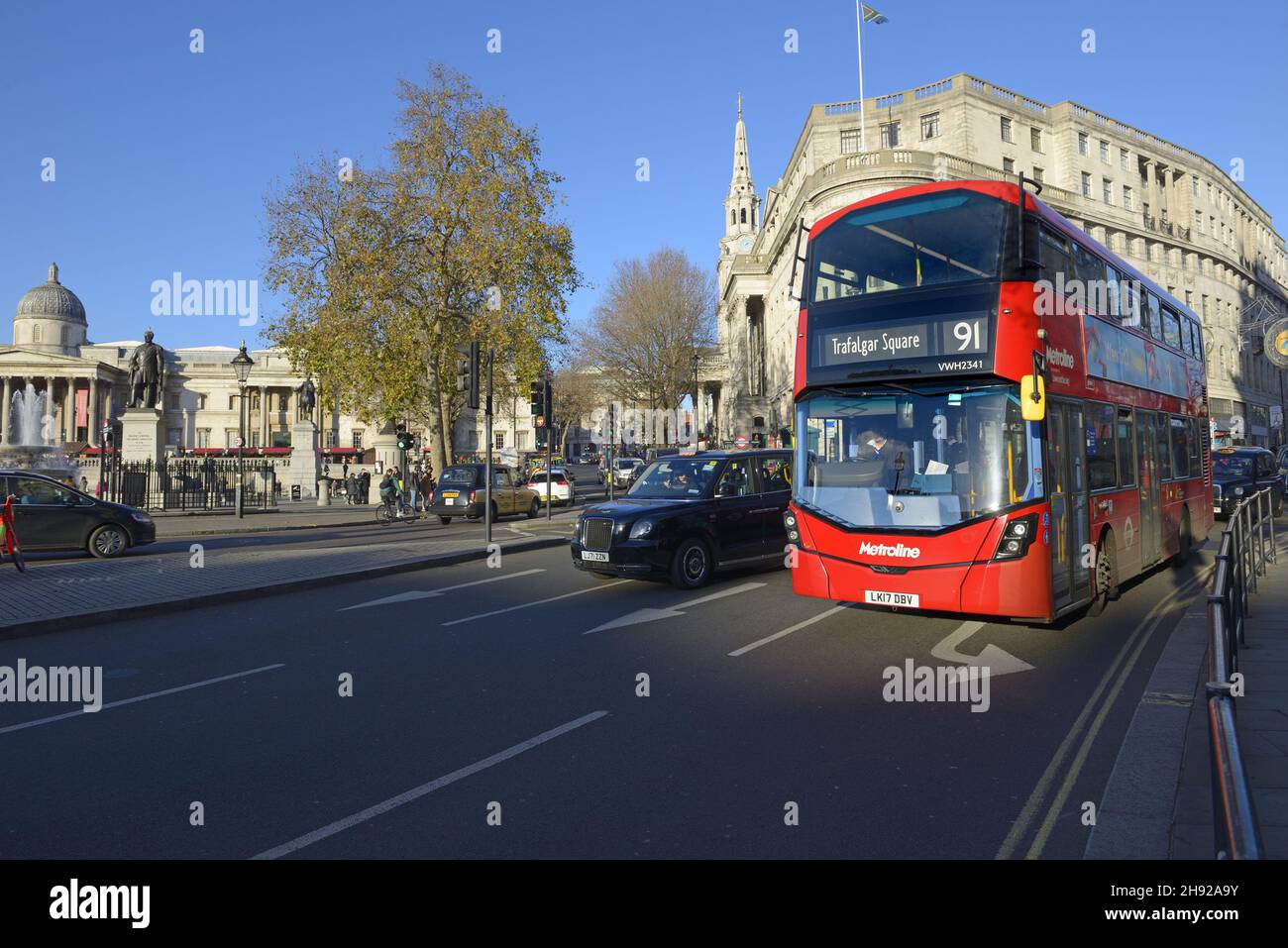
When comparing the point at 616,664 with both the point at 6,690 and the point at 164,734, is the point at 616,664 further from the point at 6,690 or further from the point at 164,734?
the point at 6,690

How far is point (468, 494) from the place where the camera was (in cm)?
2617

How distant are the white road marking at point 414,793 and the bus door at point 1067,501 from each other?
4.71 meters

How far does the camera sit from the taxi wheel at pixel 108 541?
50.5 feet

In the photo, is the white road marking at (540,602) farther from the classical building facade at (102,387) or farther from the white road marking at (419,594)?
the classical building facade at (102,387)

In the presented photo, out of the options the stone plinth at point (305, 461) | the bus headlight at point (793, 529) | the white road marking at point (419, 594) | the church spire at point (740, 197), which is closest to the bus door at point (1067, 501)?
the bus headlight at point (793, 529)

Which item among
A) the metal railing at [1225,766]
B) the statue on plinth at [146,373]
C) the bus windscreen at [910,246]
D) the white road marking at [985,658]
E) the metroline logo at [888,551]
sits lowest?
the white road marking at [985,658]

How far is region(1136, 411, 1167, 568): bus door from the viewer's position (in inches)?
426

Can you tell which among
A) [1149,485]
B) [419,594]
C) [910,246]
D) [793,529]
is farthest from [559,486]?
[910,246]

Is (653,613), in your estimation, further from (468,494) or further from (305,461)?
(305,461)

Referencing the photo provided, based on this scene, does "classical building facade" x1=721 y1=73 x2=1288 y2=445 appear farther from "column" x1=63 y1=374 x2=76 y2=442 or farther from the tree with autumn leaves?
"column" x1=63 y1=374 x2=76 y2=442

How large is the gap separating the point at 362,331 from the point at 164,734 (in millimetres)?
26062

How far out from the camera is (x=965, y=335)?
25.2 feet

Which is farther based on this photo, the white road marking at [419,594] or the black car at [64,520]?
the black car at [64,520]
